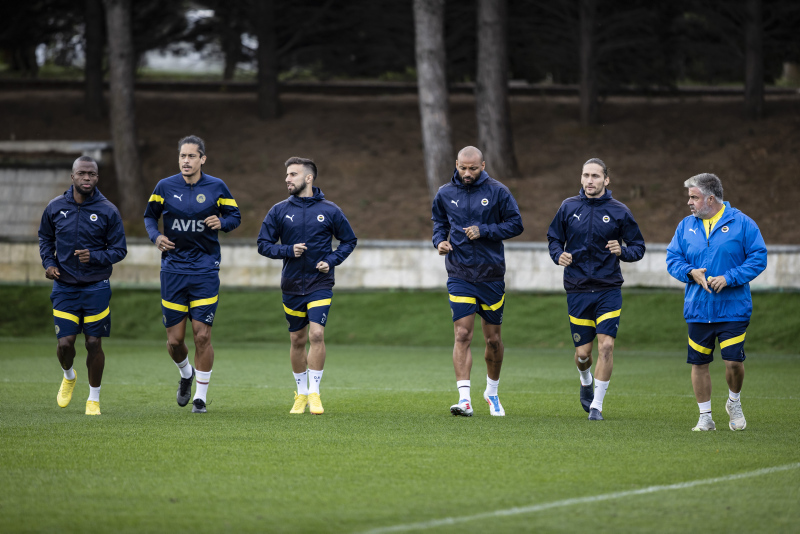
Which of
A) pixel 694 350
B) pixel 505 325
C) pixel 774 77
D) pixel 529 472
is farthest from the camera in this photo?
pixel 774 77

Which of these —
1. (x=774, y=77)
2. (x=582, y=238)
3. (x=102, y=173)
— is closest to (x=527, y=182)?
(x=774, y=77)

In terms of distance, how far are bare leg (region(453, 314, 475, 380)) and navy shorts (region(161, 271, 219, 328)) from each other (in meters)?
2.26

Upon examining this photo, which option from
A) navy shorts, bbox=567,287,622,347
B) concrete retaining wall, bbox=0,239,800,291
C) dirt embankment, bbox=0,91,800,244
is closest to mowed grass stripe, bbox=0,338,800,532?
navy shorts, bbox=567,287,622,347

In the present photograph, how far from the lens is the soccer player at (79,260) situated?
946 centimetres

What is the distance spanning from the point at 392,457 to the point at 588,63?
66.8ft

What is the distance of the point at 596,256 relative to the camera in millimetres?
9227

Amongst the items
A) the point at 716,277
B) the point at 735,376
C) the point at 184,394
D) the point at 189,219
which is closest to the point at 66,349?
the point at 184,394

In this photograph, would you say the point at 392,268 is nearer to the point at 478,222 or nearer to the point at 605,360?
the point at 478,222

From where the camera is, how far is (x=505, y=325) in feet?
62.4

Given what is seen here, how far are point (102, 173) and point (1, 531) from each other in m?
22.3

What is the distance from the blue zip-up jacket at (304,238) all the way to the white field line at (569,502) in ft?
13.9

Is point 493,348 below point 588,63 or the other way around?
below

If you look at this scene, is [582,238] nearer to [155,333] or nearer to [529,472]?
[529,472]

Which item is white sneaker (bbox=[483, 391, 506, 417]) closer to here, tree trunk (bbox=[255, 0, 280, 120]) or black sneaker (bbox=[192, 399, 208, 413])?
black sneaker (bbox=[192, 399, 208, 413])
